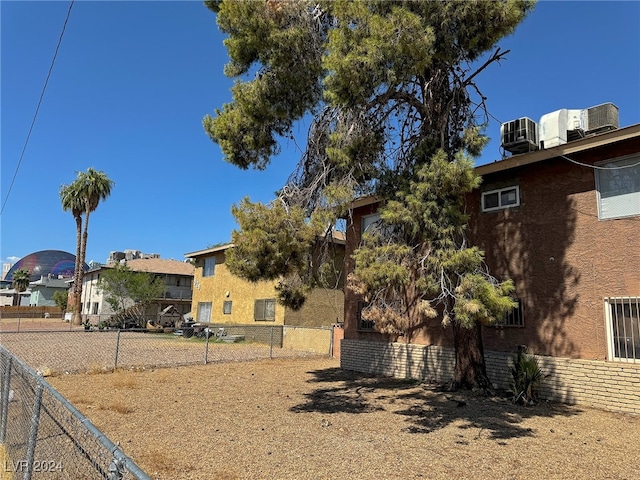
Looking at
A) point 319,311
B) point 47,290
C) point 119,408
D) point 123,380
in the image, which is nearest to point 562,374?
point 119,408

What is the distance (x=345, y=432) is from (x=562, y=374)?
17.3 ft

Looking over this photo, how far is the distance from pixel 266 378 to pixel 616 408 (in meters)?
8.24

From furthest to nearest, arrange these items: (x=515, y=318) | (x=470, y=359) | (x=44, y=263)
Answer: (x=44, y=263) → (x=515, y=318) → (x=470, y=359)

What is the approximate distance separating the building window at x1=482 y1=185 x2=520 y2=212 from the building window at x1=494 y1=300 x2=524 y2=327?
7.76 ft

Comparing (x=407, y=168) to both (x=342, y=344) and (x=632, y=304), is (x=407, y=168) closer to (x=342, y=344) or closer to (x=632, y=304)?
(x=632, y=304)

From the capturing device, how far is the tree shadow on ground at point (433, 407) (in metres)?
7.70

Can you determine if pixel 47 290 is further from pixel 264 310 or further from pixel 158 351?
pixel 158 351

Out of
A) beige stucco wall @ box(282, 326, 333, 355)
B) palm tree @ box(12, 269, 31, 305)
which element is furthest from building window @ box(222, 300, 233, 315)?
palm tree @ box(12, 269, 31, 305)

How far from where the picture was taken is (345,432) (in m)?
7.32

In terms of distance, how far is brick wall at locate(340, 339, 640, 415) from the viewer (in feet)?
28.9

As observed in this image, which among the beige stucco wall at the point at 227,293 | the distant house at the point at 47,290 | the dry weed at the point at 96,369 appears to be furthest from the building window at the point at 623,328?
the distant house at the point at 47,290

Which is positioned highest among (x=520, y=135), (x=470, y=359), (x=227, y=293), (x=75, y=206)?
(x=75, y=206)

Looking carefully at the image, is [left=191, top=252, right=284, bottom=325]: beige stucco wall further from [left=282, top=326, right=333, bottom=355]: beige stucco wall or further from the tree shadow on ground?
the tree shadow on ground

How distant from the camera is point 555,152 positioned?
32.9 feet
